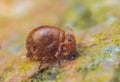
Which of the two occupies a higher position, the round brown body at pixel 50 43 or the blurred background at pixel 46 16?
the blurred background at pixel 46 16

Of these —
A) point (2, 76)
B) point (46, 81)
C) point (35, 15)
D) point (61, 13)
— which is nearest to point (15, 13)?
point (35, 15)

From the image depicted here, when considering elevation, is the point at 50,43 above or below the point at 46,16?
below

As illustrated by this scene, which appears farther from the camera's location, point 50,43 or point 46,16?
point 46,16

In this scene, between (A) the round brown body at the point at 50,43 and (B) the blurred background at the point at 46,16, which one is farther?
(B) the blurred background at the point at 46,16

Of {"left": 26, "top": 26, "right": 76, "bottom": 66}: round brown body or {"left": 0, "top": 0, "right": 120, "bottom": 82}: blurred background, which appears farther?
{"left": 0, "top": 0, "right": 120, "bottom": 82}: blurred background

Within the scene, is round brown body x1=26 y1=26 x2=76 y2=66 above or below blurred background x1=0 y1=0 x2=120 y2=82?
below
